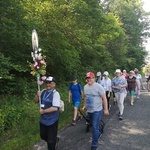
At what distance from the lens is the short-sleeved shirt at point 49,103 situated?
5227mm

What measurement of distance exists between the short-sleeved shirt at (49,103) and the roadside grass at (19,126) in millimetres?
1374

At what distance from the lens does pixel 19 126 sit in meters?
7.38

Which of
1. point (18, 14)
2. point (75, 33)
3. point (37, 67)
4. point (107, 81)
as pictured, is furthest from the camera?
point (75, 33)

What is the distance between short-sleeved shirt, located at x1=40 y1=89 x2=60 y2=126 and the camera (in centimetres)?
523

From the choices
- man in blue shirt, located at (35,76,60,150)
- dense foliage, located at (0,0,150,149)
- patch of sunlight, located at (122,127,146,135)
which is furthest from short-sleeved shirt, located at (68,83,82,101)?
man in blue shirt, located at (35,76,60,150)

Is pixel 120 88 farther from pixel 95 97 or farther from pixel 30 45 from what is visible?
pixel 30 45

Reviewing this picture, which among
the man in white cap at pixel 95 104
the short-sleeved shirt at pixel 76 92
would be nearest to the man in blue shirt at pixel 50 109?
the man in white cap at pixel 95 104

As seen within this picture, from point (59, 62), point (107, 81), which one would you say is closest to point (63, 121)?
point (107, 81)

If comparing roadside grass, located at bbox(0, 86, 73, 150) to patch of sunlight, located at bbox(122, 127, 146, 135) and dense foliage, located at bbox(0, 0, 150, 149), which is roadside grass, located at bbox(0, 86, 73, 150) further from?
patch of sunlight, located at bbox(122, 127, 146, 135)

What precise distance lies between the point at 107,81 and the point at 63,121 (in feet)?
9.74

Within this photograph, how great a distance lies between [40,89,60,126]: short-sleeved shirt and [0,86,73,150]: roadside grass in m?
1.37

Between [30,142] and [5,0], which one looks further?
[5,0]

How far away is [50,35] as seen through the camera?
1238 centimetres

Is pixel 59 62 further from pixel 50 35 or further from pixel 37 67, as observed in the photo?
pixel 37 67
